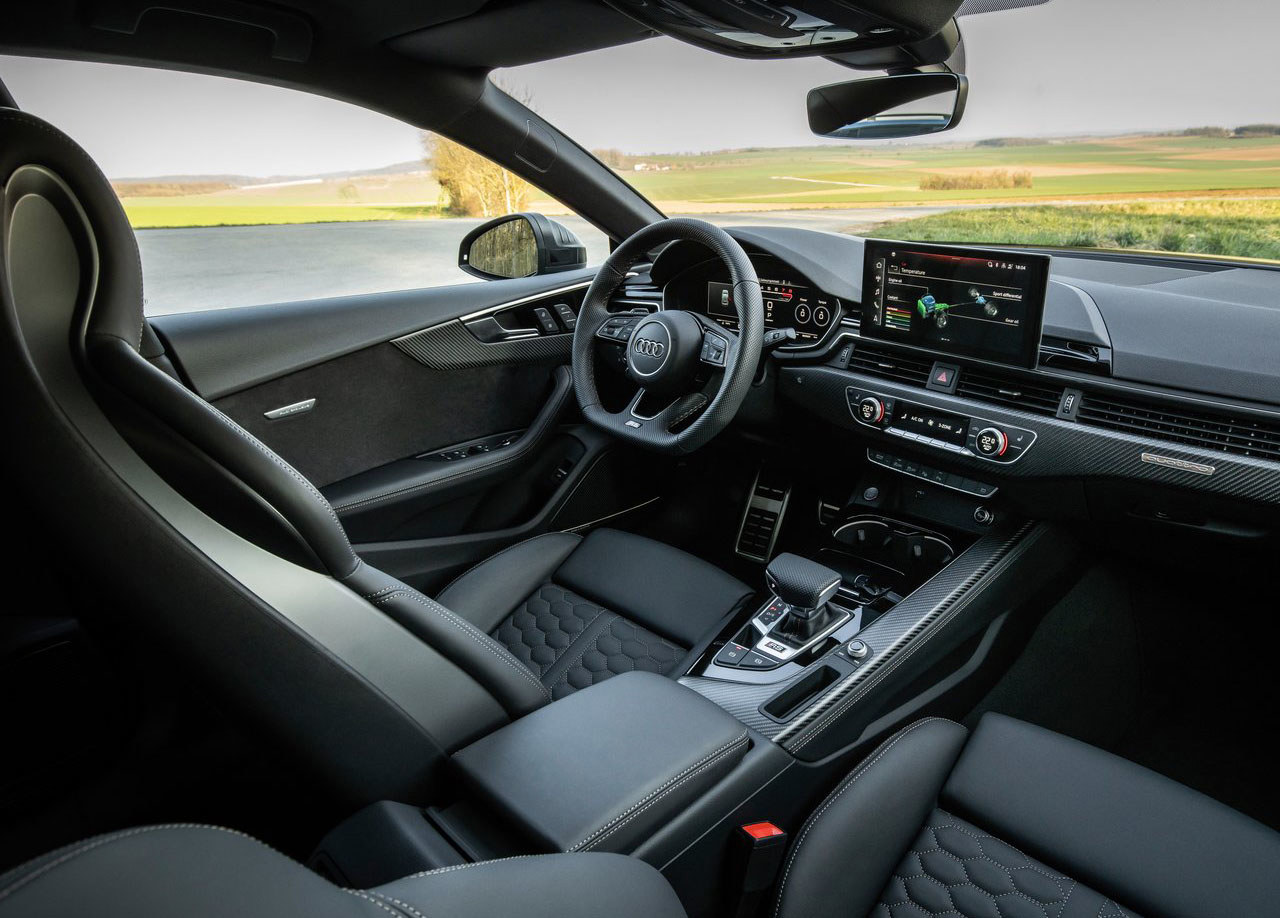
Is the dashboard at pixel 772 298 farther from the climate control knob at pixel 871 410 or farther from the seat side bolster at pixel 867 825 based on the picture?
the seat side bolster at pixel 867 825

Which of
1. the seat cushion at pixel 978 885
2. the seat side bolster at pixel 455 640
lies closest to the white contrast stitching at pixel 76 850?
the seat side bolster at pixel 455 640

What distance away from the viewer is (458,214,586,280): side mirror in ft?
8.89

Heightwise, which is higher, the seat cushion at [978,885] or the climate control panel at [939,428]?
the climate control panel at [939,428]

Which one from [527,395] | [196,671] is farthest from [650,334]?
[196,671]

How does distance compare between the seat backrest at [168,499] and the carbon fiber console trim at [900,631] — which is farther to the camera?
the carbon fiber console trim at [900,631]

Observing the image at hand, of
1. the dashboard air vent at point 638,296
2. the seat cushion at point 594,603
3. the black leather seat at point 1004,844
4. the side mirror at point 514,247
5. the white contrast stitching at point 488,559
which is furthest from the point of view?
the side mirror at point 514,247

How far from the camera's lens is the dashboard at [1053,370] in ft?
5.06

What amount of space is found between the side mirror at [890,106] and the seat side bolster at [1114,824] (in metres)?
1.25

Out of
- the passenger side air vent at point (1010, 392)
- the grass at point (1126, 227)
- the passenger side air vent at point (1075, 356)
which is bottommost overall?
the passenger side air vent at point (1010, 392)

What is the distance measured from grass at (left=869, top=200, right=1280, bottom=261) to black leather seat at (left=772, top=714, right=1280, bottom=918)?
1.05m

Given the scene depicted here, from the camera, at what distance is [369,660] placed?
3.34 feet

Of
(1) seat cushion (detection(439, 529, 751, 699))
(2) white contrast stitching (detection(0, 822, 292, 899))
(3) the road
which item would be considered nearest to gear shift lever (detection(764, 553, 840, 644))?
(1) seat cushion (detection(439, 529, 751, 699))

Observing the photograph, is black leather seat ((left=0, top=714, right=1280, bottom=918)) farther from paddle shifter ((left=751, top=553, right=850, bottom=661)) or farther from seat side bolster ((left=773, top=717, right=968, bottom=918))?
paddle shifter ((left=751, top=553, right=850, bottom=661))

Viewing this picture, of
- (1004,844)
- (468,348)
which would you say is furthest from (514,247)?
(1004,844)
